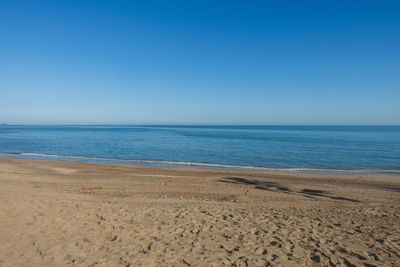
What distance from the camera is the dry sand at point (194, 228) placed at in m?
5.39

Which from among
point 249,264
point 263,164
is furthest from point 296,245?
point 263,164

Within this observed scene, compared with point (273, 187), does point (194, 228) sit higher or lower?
higher

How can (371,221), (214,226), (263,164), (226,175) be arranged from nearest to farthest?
1. (214,226)
2. (371,221)
3. (226,175)
4. (263,164)

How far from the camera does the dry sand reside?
17.7 feet

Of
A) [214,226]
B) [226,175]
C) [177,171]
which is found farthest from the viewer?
[177,171]

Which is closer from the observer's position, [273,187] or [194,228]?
[194,228]

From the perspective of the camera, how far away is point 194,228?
7047 mm

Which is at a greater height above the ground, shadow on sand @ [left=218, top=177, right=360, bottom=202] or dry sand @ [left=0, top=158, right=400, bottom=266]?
dry sand @ [left=0, top=158, right=400, bottom=266]

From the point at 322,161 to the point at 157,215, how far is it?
24.2 meters

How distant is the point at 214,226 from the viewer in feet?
23.7

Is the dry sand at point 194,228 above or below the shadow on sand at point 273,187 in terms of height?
above

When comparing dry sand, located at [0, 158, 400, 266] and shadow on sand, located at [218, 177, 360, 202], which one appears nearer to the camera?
dry sand, located at [0, 158, 400, 266]

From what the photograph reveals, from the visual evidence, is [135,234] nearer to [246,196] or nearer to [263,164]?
[246,196]

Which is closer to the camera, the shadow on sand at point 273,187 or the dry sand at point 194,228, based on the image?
the dry sand at point 194,228
